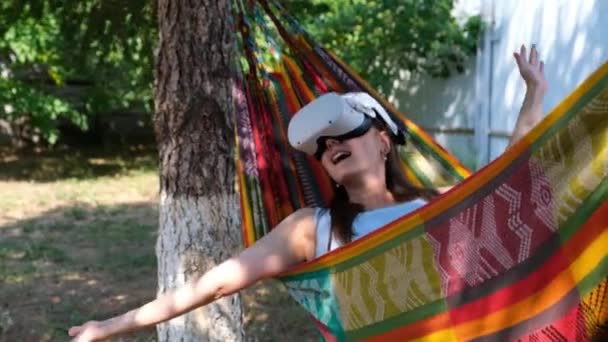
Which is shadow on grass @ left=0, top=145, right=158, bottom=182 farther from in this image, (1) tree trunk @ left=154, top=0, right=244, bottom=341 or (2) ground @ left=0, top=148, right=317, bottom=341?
(1) tree trunk @ left=154, top=0, right=244, bottom=341

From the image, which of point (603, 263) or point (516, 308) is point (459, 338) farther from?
point (603, 263)

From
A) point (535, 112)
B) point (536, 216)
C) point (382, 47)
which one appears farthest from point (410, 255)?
point (382, 47)

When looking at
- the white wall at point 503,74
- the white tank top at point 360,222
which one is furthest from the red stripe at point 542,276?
the white wall at point 503,74

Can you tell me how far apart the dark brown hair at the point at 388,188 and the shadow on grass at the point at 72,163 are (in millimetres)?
7899

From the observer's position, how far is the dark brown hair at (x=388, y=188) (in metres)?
1.58

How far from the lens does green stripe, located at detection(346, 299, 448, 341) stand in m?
1.43

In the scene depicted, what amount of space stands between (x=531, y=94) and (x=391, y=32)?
5.34 meters

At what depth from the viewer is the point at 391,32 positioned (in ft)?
23.1

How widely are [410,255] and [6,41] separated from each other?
744 cm

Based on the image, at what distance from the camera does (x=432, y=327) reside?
1.44m

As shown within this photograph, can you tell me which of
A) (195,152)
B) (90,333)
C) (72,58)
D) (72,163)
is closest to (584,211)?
(90,333)

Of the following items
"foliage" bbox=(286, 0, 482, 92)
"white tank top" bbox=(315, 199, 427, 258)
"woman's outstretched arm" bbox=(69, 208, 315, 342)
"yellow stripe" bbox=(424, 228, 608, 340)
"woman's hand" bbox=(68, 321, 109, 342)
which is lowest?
"yellow stripe" bbox=(424, 228, 608, 340)

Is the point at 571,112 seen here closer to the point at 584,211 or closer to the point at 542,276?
the point at 584,211

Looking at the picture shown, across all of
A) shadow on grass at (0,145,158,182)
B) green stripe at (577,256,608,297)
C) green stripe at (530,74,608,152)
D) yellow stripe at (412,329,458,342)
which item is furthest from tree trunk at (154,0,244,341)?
shadow on grass at (0,145,158,182)
